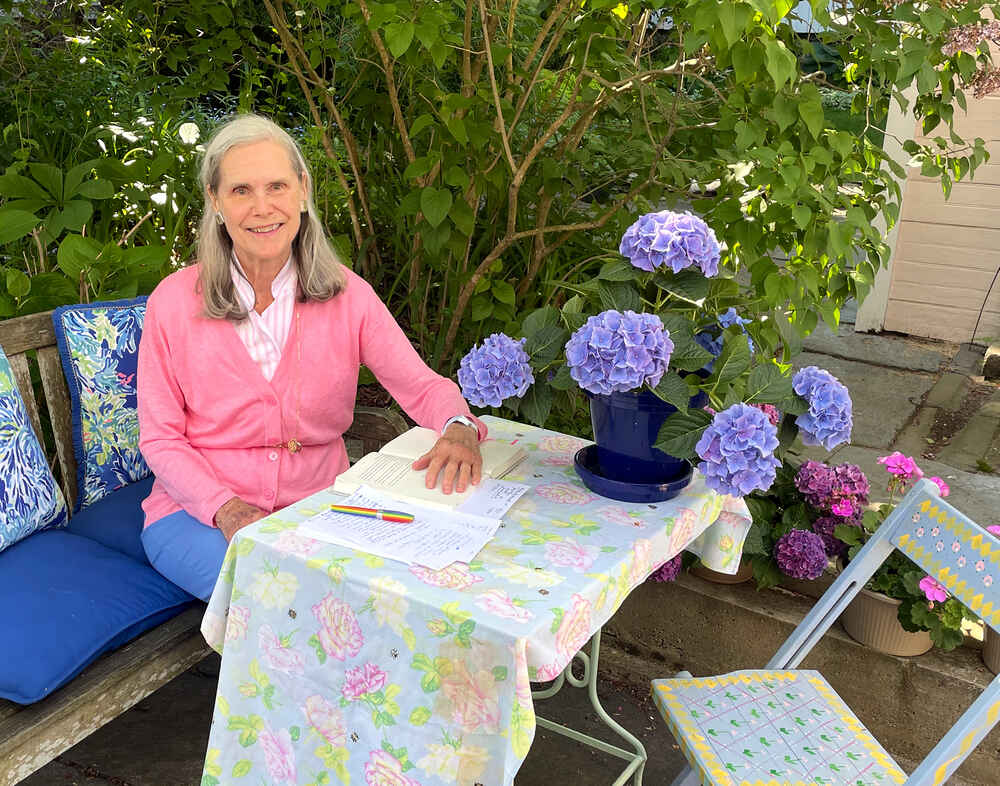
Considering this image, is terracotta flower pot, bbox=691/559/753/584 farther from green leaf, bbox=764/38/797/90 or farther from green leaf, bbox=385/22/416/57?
green leaf, bbox=385/22/416/57

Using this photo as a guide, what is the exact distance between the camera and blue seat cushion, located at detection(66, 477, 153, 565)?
2.29m

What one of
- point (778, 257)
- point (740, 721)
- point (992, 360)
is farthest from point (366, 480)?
point (778, 257)

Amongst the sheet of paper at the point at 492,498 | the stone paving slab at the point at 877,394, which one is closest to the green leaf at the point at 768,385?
the sheet of paper at the point at 492,498

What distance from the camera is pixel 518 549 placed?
1.64 m

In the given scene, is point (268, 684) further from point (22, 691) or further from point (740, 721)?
point (740, 721)

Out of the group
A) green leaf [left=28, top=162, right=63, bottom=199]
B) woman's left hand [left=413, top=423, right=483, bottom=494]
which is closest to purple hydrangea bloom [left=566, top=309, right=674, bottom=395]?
woman's left hand [left=413, top=423, right=483, bottom=494]

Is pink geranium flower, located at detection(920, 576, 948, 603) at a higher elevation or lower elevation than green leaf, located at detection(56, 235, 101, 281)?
lower

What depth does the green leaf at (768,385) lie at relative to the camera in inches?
66.4

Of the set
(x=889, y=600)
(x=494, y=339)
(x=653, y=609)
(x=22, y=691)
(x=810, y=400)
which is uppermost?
(x=494, y=339)

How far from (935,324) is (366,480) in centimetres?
419

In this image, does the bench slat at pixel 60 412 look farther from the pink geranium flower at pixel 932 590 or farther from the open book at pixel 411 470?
the pink geranium flower at pixel 932 590

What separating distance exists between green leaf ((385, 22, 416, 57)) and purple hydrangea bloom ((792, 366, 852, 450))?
1070 millimetres

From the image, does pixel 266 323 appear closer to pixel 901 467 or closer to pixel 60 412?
pixel 60 412

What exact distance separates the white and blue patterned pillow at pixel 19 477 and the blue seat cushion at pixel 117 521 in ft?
0.25
